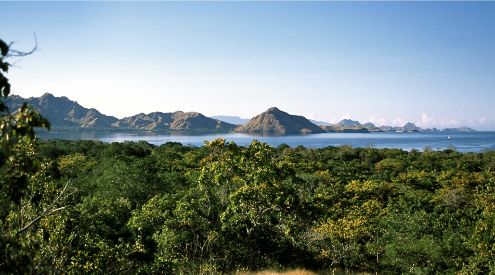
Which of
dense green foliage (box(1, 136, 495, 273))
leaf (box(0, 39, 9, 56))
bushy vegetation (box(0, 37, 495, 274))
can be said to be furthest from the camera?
dense green foliage (box(1, 136, 495, 273))

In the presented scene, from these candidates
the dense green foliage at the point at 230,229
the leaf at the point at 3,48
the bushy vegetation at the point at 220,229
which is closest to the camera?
the leaf at the point at 3,48

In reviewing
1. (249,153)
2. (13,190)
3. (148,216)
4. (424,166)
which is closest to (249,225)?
(249,153)

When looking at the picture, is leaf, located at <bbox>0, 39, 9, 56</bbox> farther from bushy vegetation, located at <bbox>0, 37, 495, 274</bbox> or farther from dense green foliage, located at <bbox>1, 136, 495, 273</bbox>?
dense green foliage, located at <bbox>1, 136, 495, 273</bbox>

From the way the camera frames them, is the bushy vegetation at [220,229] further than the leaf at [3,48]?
Yes

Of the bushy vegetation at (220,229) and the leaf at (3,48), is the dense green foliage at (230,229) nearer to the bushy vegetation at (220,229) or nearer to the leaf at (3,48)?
the bushy vegetation at (220,229)

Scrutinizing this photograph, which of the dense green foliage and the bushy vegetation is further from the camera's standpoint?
the dense green foliage

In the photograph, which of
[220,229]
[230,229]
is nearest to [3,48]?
[220,229]

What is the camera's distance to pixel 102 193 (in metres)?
32.4

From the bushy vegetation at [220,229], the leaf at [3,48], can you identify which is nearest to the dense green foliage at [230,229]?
the bushy vegetation at [220,229]

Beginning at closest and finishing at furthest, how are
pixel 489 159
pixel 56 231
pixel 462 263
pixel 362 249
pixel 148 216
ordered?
pixel 56 231 < pixel 148 216 < pixel 462 263 < pixel 362 249 < pixel 489 159

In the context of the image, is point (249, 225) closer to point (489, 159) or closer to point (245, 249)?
point (245, 249)

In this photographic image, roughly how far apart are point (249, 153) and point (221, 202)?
3.10 meters

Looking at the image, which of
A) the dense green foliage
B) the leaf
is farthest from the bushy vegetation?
the leaf

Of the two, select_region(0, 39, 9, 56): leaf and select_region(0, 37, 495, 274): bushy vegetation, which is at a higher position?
select_region(0, 39, 9, 56): leaf
